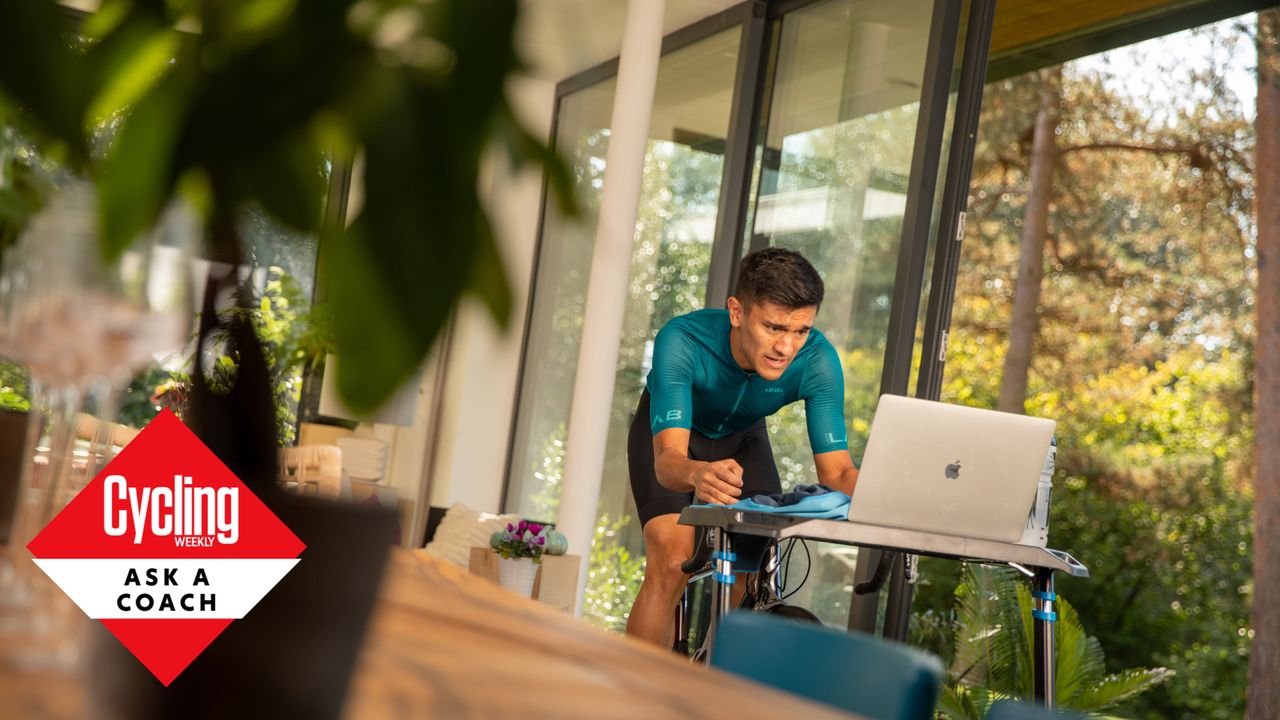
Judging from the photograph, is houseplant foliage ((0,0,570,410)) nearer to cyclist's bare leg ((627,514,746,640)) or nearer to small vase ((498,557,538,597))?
cyclist's bare leg ((627,514,746,640))

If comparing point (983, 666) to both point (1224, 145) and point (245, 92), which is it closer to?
point (245, 92)

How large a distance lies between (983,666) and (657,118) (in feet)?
9.57

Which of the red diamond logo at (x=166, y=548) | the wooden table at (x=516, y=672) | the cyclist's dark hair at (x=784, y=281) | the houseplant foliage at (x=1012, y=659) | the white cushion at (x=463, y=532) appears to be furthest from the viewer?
the white cushion at (x=463, y=532)

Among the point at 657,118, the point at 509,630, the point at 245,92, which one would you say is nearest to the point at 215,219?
the point at 245,92

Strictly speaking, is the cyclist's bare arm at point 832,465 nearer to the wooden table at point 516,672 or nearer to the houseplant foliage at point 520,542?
the houseplant foliage at point 520,542

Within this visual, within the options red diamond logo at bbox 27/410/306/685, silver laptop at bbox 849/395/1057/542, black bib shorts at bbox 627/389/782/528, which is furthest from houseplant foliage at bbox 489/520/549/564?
red diamond logo at bbox 27/410/306/685

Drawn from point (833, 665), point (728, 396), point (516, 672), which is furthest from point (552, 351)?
point (516, 672)

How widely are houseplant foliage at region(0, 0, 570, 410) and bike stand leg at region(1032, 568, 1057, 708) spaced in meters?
2.67

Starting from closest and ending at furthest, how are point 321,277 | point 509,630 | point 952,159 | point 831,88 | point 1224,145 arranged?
point 321,277 < point 509,630 < point 952,159 < point 831,88 < point 1224,145

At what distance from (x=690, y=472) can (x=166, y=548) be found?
2.66 meters

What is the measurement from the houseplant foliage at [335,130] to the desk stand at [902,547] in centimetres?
229

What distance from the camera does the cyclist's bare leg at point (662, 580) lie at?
11.3 ft

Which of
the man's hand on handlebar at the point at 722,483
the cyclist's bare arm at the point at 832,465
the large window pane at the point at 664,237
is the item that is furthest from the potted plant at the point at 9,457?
the large window pane at the point at 664,237

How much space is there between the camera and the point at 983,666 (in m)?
5.16
